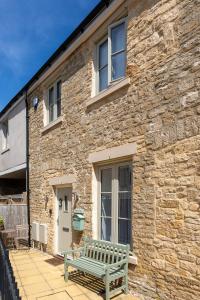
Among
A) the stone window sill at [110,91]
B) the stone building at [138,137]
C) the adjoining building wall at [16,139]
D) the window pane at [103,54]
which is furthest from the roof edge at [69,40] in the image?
the stone window sill at [110,91]

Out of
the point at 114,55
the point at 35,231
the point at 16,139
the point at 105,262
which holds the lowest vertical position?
the point at 35,231

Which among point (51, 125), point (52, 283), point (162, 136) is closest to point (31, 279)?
point (52, 283)

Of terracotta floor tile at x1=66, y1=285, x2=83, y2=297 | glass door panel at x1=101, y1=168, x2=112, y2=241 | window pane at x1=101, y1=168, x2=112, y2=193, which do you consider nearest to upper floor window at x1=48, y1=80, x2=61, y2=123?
window pane at x1=101, y1=168, x2=112, y2=193

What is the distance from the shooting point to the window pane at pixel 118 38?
6030 mm

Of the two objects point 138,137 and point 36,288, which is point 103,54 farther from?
point 36,288

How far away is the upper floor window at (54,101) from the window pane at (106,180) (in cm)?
333

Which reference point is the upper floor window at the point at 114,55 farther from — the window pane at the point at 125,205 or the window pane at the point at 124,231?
the window pane at the point at 124,231

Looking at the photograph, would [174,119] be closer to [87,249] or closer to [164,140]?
[164,140]

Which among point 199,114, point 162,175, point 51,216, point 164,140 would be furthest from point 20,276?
point 199,114

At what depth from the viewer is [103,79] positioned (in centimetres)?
673

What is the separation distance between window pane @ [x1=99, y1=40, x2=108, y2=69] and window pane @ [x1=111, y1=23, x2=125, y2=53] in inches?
14.4

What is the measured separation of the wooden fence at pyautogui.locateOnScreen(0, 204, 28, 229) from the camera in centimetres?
1115

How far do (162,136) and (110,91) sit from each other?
1.84 metres

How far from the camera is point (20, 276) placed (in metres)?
6.56
